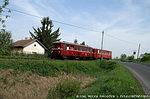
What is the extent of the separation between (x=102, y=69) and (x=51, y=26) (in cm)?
4486

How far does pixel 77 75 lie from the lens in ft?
114

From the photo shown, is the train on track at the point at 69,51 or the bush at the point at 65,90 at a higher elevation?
the train on track at the point at 69,51

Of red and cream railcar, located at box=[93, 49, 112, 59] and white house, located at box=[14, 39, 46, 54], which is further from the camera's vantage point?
white house, located at box=[14, 39, 46, 54]

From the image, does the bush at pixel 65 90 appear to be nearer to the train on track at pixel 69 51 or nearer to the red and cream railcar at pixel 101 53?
the train on track at pixel 69 51

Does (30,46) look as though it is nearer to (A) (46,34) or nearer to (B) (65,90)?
(A) (46,34)

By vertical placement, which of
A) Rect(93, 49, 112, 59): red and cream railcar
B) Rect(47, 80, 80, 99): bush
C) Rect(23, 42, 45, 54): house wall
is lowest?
Rect(47, 80, 80, 99): bush

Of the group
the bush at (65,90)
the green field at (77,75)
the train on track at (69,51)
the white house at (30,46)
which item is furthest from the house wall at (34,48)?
the bush at (65,90)

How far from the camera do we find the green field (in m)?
15.0

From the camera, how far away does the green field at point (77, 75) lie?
15031mm

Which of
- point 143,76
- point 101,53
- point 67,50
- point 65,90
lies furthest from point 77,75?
Result: point 101,53

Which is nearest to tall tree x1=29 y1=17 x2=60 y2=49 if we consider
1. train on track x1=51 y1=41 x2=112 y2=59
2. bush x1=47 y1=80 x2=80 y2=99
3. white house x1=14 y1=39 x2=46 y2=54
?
white house x1=14 y1=39 x2=46 y2=54

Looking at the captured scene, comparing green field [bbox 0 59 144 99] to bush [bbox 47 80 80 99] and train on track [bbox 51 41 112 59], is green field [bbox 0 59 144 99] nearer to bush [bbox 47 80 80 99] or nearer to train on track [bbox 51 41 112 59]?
bush [bbox 47 80 80 99]

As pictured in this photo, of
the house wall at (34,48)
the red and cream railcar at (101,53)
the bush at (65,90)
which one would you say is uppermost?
the house wall at (34,48)

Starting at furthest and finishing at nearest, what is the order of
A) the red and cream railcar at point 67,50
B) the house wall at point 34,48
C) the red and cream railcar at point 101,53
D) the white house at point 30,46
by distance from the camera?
the house wall at point 34,48, the white house at point 30,46, the red and cream railcar at point 101,53, the red and cream railcar at point 67,50
